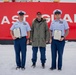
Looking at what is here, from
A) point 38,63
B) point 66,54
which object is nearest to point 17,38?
point 38,63

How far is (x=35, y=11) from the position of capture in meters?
11.5

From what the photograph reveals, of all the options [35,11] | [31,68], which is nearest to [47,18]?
[35,11]

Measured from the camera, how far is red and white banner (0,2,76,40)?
1140 cm

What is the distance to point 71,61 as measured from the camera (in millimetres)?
8438

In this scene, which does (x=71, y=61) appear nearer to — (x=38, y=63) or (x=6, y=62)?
(x=38, y=63)

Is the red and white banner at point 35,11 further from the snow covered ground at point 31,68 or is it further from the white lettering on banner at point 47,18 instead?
the snow covered ground at point 31,68

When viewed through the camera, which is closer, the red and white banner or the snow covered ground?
the snow covered ground

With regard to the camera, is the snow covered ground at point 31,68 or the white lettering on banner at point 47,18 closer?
the snow covered ground at point 31,68

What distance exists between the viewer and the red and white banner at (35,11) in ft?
37.4

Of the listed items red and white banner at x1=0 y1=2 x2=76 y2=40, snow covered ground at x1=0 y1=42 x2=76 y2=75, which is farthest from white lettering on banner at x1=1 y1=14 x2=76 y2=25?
snow covered ground at x1=0 y1=42 x2=76 y2=75

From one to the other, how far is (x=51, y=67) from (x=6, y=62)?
1.61m

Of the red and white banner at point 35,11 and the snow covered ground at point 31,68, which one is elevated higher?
the red and white banner at point 35,11

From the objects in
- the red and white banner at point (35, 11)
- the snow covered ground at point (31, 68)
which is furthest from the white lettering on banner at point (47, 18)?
the snow covered ground at point (31, 68)

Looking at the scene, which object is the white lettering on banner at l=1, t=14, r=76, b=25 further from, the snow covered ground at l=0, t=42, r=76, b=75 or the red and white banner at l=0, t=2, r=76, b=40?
the snow covered ground at l=0, t=42, r=76, b=75
